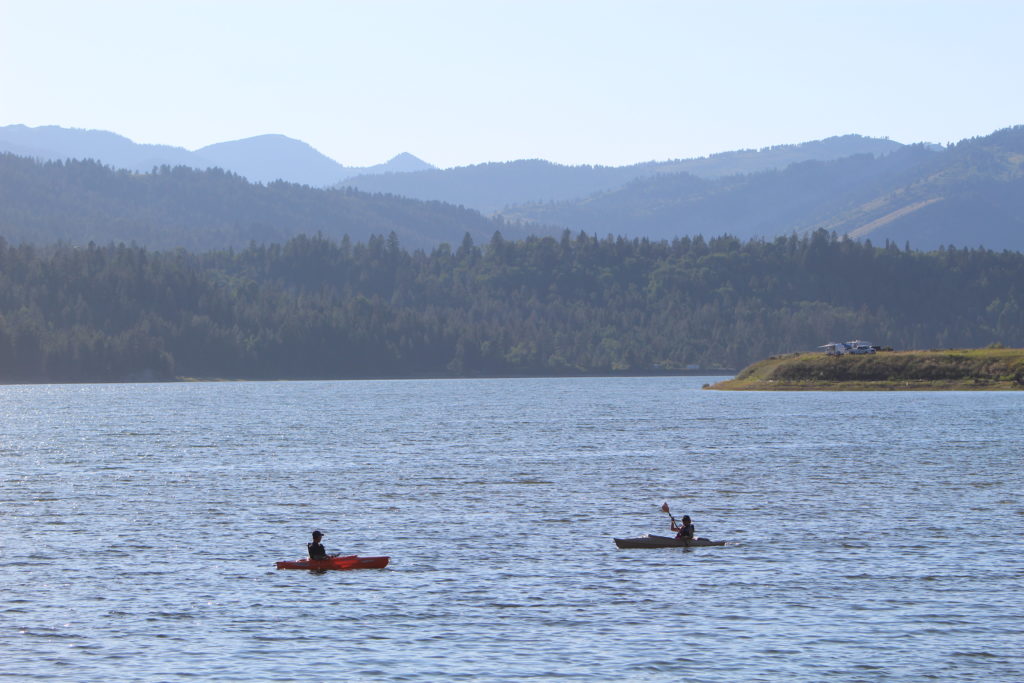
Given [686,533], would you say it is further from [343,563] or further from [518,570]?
[343,563]

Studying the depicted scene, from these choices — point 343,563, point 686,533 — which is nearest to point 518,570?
point 343,563

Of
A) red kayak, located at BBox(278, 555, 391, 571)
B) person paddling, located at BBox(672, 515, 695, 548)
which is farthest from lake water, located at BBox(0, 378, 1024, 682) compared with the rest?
person paddling, located at BBox(672, 515, 695, 548)

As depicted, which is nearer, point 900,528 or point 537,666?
point 537,666

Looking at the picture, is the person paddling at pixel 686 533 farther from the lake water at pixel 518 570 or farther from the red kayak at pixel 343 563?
the red kayak at pixel 343 563

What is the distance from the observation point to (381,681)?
4216cm

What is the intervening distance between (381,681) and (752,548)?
91.8 ft

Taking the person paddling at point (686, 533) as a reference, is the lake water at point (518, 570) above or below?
below

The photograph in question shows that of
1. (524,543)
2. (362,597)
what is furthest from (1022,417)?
(362,597)

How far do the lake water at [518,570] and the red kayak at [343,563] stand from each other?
0.46m

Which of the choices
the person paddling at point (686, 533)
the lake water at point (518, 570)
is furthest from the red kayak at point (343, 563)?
the person paddling at point (686, 533)

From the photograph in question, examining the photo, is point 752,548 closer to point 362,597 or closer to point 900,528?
point 900,528

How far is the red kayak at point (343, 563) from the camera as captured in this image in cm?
6012

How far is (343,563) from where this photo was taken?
60188mm

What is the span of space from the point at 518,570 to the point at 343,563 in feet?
24.9
